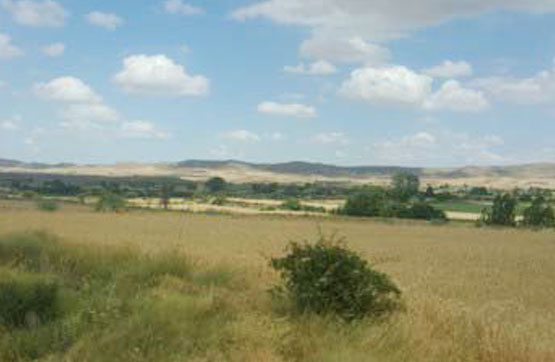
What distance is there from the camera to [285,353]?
802 centimetres

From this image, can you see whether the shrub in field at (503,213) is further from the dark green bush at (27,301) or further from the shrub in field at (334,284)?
the dark green bush at (27,301)

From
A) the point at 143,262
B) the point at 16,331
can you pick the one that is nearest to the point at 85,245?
the point at 143,262

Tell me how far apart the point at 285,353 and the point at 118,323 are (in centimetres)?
210

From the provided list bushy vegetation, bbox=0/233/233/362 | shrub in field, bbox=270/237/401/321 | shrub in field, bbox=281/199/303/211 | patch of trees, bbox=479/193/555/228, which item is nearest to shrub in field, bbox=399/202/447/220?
patch of trees, bbox=479/193/555/228

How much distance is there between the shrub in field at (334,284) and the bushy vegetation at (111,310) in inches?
43.3

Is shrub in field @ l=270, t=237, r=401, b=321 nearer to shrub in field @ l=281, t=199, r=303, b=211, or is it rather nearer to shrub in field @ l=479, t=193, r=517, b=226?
shrub in field @ l=479, t=193, r=517, b=226

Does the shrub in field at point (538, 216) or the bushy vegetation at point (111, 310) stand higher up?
the bushy vegetation at point (111, 310)

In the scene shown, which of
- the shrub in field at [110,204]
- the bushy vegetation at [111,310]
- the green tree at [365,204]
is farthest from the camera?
the green tree at [365,204]

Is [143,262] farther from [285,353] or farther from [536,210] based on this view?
[536,210]

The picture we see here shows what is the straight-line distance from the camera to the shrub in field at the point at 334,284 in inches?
397

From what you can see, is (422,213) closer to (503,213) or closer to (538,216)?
(503,213)

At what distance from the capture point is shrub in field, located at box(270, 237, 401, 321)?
33.1ft

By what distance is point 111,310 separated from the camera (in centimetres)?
927

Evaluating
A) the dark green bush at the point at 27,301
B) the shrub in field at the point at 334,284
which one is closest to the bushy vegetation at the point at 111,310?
the dark green bush at the point at 27,301
